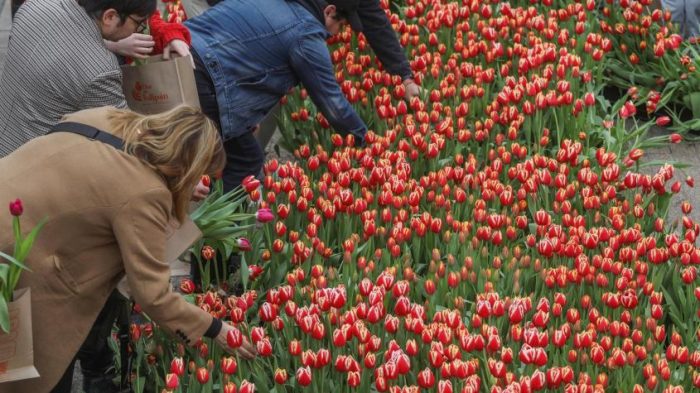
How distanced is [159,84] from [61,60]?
1.48 feet

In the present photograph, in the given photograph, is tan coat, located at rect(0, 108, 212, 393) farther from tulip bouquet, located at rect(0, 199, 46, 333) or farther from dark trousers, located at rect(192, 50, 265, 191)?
dark trousers, located at rect(192, 50, 265, 191)

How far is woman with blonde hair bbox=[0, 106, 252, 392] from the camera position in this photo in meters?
3.02

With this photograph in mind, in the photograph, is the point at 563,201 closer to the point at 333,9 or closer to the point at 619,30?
the point at 333,9

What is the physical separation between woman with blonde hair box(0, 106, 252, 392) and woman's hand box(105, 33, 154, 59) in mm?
665

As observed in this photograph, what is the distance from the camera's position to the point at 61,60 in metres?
3.58

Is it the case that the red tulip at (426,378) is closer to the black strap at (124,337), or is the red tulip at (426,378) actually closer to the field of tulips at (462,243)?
the field of tulips at (462,243)

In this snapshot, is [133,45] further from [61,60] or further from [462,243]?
[462,243]

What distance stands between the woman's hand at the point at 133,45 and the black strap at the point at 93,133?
0.76m

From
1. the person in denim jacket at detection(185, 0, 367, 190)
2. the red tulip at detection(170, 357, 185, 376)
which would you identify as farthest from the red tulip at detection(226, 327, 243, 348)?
the person in denim jacket at detection(185, 0, 367, 190)

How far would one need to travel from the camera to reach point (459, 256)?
412 centimetres

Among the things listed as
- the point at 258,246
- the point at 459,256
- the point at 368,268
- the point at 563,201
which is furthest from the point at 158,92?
the point at 563,201

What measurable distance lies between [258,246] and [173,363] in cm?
90

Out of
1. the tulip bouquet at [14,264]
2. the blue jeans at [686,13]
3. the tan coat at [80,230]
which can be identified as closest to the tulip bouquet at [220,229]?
the tan coat at [80,230]

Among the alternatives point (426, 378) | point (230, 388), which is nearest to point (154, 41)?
point (230, 388)
